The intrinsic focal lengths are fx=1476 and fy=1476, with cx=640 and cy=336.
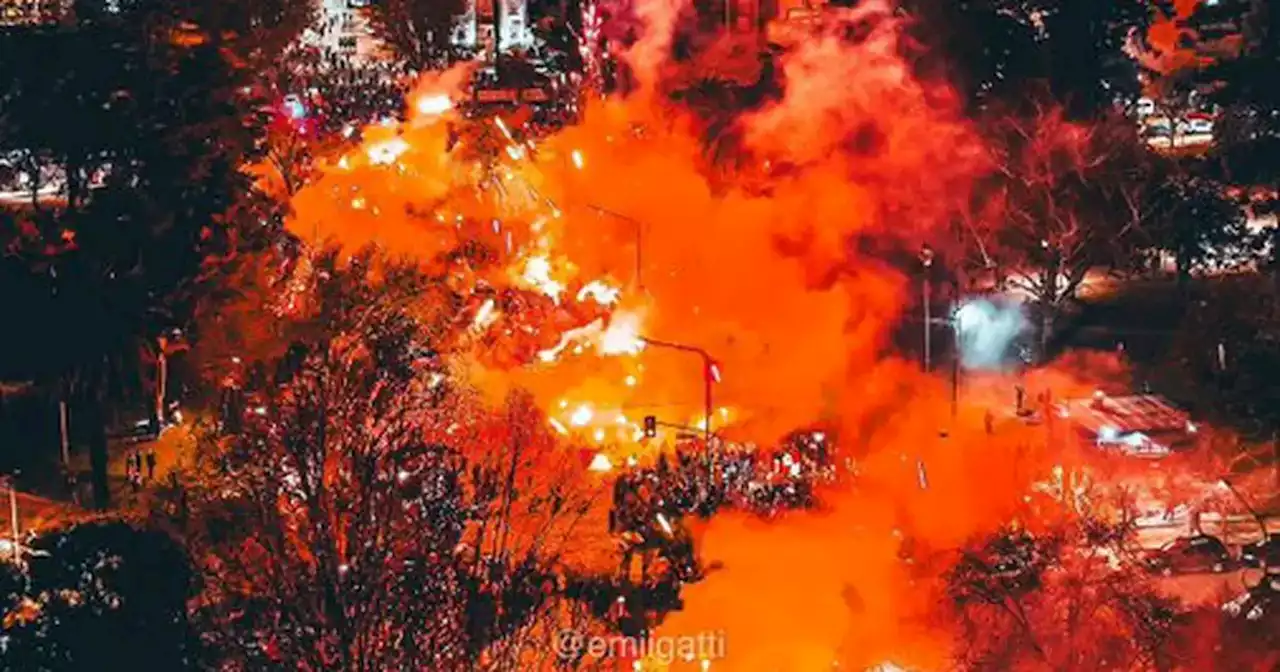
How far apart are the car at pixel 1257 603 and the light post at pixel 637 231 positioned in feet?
49.4

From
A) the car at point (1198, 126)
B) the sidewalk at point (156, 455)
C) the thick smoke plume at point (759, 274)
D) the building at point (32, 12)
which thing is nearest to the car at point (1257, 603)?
the thick smoke plume at point (759, 274)

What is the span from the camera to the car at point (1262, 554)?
23125 mm

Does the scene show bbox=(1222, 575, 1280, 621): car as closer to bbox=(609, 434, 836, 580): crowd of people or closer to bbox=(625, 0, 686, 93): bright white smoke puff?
bbox=(609, 434, 836, 580): crowd of people

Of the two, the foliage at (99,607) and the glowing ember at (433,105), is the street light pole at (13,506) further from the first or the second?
the glowing ember at (433,105)

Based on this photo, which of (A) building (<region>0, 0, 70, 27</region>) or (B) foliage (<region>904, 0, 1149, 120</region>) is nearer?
(A) building (<region>0, 0, 70, 27</region>)

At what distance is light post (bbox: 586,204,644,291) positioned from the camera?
32.4 m

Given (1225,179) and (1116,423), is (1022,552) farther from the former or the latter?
(1225,179)

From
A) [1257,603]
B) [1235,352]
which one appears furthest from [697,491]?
[1235,352]

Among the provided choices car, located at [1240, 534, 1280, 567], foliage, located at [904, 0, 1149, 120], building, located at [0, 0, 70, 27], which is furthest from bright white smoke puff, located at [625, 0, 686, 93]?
car, located at [1240, 534, 1280, 567]

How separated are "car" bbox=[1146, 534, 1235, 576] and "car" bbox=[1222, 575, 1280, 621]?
1829mm

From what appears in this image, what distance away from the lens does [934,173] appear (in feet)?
122

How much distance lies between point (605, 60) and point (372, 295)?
450 inches

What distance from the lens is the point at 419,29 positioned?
58.0m

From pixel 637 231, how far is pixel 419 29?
27.8 m
